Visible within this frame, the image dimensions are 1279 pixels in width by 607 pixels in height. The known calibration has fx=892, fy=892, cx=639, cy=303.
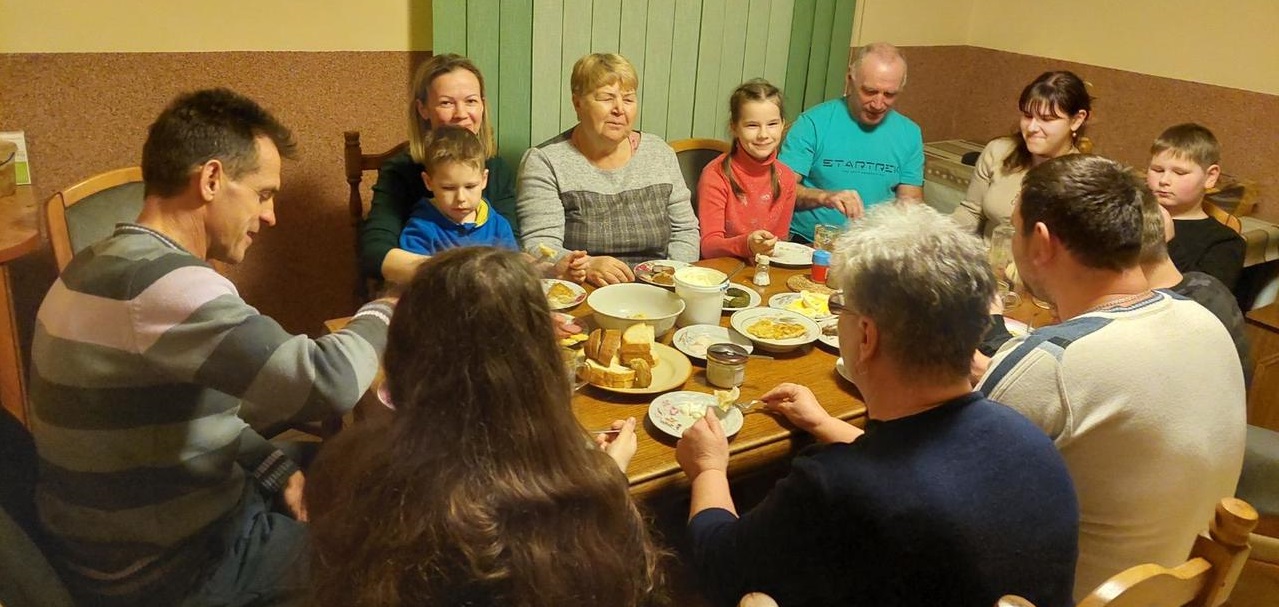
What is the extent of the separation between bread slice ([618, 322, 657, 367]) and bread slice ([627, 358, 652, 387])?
0.02 metres

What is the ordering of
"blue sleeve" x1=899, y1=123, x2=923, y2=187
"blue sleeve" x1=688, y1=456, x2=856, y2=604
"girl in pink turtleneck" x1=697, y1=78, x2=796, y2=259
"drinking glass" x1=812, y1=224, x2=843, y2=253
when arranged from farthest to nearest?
"blue sleeve" x1=899, y1=123, x2=923, y2=187 → "girl in pink turtleneck" x1=697, y1=78, x2=796, y2=259 → "drinking glass" x1=812, y1=224, x2=843, y2=253 → "blue sleeve" x1=688, y1=456, x2=856, y2=604

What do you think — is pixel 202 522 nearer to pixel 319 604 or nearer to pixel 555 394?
pixel 319 604

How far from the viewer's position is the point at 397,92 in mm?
2836

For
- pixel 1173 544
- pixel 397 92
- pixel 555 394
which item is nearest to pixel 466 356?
pixel 555 394

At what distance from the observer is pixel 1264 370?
3.09m

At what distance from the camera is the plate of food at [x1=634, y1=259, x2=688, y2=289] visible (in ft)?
7.25

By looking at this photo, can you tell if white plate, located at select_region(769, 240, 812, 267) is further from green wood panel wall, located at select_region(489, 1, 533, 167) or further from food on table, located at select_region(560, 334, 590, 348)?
green wood panel wall, located at select_region(489, 1, 533, 167)

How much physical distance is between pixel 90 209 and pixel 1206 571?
2.23 meters

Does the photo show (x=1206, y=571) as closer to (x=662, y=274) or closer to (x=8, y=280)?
(x=662, y=274)

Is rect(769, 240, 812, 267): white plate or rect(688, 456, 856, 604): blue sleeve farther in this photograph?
rect(769, 240, 812, 267): white plate

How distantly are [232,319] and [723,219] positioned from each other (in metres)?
1.74

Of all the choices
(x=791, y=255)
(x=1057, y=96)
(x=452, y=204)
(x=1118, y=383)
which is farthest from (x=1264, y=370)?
(x=452, y=204)

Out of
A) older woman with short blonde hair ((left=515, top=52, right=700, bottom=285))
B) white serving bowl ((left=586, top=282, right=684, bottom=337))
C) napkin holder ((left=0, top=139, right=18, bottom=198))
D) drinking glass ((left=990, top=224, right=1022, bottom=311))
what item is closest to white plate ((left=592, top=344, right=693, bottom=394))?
white serving bowl ((left=586, top=282, right=684, bottom=337))

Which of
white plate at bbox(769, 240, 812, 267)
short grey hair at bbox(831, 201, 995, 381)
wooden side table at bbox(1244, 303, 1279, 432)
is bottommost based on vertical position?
wooden side table at bbox(1244, 303, 1279, 432)
